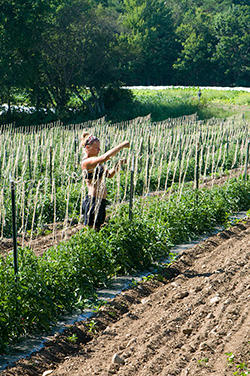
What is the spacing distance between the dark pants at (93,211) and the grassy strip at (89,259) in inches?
6.7

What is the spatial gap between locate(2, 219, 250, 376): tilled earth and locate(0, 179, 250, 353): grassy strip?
0.99 ft

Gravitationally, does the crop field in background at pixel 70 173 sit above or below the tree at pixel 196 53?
below

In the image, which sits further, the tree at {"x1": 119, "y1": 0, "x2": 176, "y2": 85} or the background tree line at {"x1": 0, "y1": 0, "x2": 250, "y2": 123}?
the tree at {"x1": 119, "y1": 0, "x2": 176, "y2": 85}

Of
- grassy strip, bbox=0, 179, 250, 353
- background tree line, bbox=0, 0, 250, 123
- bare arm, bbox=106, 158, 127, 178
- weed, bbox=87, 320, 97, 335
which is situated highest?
background tree line, bbox=0, 0, 250, 123

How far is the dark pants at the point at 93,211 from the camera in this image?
5547 mm

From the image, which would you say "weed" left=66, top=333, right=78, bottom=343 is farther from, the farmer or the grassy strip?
the farmer

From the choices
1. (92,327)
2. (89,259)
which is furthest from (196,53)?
(92,327)

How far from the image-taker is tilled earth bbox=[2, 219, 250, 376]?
3422 millimetres

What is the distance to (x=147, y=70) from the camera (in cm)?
4988

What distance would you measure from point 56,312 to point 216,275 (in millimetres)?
1872

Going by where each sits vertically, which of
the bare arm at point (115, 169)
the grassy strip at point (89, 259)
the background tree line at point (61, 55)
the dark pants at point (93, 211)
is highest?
the background tree line at point (61, 55)

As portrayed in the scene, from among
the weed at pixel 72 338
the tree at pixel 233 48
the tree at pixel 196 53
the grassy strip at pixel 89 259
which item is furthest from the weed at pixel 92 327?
the tree at pixel 196 53

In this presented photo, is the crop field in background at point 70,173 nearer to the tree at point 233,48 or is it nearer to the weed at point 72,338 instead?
the weed at point 72,338

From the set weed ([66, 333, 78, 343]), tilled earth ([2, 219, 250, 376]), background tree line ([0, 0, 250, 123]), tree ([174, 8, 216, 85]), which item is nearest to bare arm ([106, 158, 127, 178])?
tilled earth ([2, 219, 250, 376])
